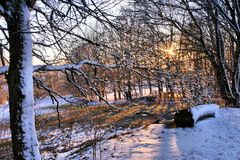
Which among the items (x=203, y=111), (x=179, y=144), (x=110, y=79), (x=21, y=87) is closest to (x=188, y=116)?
(x=203, y=111)

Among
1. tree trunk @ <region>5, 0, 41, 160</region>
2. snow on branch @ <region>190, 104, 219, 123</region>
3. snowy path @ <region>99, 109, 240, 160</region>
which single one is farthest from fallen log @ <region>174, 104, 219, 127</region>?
tree trunk @ <region>5, 0, 41, 160</region>

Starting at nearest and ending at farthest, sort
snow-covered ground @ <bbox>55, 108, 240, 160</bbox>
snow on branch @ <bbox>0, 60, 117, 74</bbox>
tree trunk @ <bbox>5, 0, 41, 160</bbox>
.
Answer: tree trunk @ <bbox>5, 0, 41, 160</bbox>, snow on branch @ <bbox>0, 60, 117, 74</bbox>, snow-covered ground @ <bbox>55, 108, 240, 160</bbox>

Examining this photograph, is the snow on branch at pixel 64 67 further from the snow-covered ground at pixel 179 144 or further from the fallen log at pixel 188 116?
the fallen log at pixel 188 116

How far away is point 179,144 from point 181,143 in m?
0.12

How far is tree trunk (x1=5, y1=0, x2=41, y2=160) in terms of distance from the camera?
13.6 feet

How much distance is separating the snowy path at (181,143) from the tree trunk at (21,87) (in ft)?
8.75

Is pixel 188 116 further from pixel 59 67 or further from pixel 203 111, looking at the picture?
pixel 59 67

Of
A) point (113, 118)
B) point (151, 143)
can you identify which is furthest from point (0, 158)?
point (113, 118)

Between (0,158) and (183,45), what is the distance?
33.4 feet

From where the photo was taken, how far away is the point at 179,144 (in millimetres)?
7242

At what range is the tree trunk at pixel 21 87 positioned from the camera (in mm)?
4145

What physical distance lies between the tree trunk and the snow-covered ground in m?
2.66

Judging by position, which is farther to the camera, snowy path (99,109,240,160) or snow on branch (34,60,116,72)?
snowy path (99,109,240,160)

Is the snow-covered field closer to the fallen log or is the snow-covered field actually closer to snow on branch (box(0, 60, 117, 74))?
the fallen log
